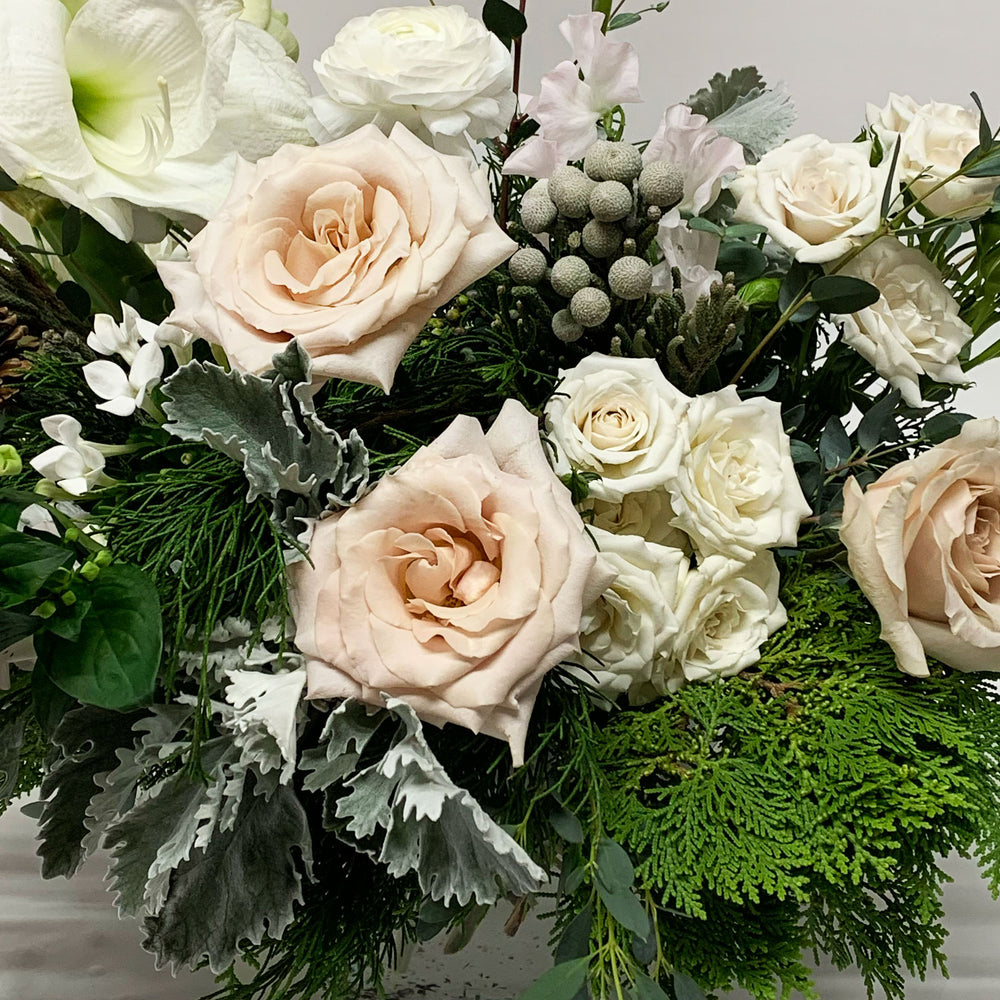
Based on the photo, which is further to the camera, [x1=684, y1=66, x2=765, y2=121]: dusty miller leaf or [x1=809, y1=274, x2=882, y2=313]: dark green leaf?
[x1=684, y1=66, x2=765, y2=121]: dusty miller leaf

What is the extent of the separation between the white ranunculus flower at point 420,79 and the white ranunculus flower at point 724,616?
29 cm

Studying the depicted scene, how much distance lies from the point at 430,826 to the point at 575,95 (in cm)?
42

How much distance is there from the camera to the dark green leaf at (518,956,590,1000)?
19.5 inches

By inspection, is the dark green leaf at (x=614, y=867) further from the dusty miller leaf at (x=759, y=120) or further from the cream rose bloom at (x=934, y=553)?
the dusty miller leaf at (x=759, y=120)

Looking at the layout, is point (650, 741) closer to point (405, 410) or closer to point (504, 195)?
point (405, 410)

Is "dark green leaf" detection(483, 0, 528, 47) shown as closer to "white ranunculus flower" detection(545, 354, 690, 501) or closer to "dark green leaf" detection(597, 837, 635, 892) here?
"white ranunculus flower" detection(545, 354, 690, 501)

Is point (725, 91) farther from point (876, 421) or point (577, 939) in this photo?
point (577, 939)

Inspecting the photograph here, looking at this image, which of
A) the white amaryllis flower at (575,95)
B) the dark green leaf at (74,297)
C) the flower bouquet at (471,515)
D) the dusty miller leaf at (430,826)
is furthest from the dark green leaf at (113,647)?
the white amaryllis flower at (575,95)

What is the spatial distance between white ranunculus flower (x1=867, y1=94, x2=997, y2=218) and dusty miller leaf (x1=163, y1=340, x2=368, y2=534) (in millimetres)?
380

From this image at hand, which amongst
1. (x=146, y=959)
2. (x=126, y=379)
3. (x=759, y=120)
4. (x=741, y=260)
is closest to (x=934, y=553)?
(x=741, y=260)

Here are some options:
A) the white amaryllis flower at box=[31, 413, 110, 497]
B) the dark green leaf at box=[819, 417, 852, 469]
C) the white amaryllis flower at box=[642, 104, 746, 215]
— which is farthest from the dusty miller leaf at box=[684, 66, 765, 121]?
the white amaryllis flower at box=[31, 413, 110, 497]

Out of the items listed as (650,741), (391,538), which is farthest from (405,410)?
(650,741)

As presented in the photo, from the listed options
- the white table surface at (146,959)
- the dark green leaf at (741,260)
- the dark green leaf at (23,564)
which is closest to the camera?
the dark green leaf at (23,564)

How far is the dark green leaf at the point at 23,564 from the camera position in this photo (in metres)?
0.47
